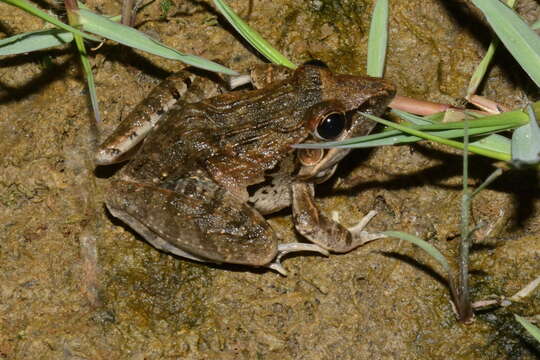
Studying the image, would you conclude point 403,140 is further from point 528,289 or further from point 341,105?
point 528,289

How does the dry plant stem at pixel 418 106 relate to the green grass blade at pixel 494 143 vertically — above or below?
below

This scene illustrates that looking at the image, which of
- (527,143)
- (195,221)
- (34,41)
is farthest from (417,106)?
(34,41)

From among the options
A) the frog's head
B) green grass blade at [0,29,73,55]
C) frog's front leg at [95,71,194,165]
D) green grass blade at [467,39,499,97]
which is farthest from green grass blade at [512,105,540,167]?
green grass blade at [0,29,73,55]

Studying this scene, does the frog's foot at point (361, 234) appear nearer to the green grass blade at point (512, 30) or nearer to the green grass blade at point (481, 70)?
the green grass blade at point (481, 70)

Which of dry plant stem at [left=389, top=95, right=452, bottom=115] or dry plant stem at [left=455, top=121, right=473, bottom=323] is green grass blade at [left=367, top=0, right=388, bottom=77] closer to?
dry plant stem at [left=389, top=95, right=452, bottom=115]

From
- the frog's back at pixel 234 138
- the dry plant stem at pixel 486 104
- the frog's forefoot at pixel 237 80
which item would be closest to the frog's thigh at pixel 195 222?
the frog's back at pixel 234 138

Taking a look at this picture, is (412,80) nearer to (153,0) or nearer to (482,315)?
(482,315)

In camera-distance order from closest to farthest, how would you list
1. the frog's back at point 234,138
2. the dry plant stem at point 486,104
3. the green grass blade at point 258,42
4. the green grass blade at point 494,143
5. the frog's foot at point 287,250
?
the green grass blade at point 494,143, the frog's back at point 234,138, the frog's foot at point 287,250, the dry plant stem at point 486,104, the green grass blade at point 258,42
